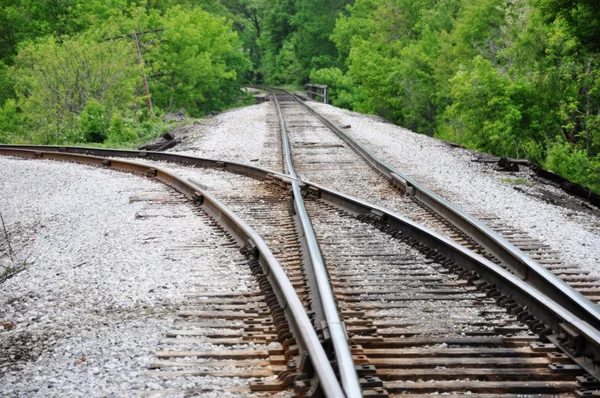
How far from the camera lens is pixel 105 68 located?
27609 millimetres

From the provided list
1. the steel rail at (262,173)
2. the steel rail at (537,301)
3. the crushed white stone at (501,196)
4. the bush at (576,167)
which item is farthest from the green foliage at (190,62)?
the steel rail at (537,301)

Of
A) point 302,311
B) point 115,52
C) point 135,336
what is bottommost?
point 135,336

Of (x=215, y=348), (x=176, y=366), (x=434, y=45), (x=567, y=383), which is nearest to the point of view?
(x=567, y=383)

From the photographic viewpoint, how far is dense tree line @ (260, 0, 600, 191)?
15.8 m

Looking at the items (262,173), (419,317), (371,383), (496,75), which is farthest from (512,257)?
(496,75)

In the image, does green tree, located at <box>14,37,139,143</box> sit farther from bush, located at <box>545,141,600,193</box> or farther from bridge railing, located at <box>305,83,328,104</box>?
bush, located at <box>545,141,600,193</box>

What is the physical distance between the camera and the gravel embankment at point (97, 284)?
3806 millimetres

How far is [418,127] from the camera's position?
118 ft

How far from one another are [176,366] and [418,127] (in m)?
33.4

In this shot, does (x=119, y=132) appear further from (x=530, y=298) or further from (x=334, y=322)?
(x=530, y=298)

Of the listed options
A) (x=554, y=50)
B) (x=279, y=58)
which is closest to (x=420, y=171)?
(x=554, y=50)

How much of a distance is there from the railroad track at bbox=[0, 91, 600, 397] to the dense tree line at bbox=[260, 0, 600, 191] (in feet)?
24.9

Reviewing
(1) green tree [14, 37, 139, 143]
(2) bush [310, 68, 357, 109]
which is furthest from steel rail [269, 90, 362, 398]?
(2) bush [310, 68, 357, 109]

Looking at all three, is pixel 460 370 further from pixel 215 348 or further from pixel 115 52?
pixel 115 52
